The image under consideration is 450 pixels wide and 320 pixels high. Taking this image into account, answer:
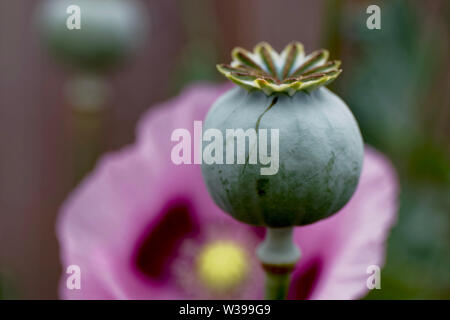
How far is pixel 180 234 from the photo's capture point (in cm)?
51

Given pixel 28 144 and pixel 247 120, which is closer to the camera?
pixel 247 120

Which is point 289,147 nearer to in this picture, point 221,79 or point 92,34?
point 92,34

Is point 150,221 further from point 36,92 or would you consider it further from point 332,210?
point 36,92

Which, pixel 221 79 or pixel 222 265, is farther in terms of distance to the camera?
pixel 221 79

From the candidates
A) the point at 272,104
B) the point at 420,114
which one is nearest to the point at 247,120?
the point at 272,104

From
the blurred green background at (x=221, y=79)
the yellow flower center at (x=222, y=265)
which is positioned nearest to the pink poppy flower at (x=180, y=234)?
the yellow flower center at (x=222, y=265)

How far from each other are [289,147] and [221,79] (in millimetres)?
736

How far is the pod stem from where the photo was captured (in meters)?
0.29

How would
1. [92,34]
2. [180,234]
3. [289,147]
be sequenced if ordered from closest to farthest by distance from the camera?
[289,147] → [180,234] → [92,34]

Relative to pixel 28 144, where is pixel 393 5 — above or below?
above

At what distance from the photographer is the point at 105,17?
2.44ft

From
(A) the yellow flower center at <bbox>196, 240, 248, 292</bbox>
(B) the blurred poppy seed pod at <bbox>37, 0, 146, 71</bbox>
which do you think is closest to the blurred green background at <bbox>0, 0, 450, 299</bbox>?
(B) the blurred poppy seed pod at <bbox>37, 0, 146, 71</bbox>

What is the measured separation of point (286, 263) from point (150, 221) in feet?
0.59

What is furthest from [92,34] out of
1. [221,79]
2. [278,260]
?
[278,260]
